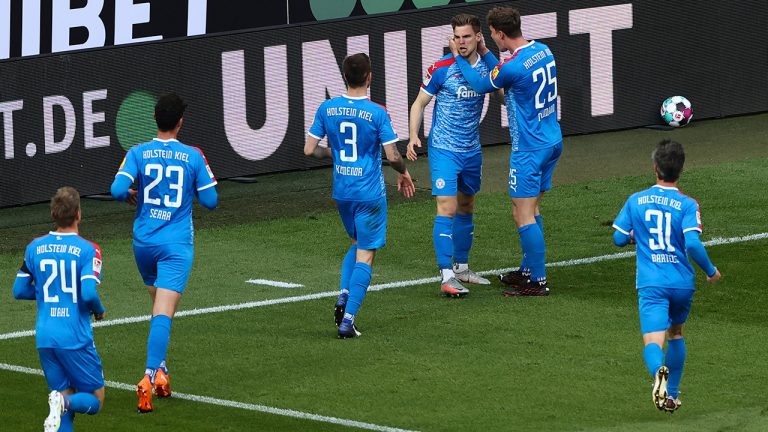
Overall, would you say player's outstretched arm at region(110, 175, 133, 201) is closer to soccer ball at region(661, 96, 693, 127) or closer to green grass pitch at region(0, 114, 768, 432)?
green grass pitch at region(0, 114, 768, 432)

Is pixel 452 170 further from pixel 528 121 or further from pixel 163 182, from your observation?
pixel 163 182

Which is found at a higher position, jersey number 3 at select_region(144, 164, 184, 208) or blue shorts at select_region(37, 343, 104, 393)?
jersey number 3 at select_region(144, 164, 184, 208)

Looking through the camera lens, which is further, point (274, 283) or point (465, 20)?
point (274, 283)

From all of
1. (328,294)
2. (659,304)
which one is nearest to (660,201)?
(659,304)

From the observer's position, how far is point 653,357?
32.3ft

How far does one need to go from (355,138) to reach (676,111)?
34.5 ft

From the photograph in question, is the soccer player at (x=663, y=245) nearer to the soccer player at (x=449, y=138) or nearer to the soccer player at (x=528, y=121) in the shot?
the soccer player at (x=528, y=121)

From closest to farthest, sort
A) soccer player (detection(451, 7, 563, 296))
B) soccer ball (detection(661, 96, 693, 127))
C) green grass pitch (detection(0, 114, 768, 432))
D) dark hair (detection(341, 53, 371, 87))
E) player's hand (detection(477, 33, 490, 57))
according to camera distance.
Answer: green grass pitch (detection(0, 114, 768, 432))
dark hair (detection(341, 53, 371, 87))
soccer player (detection(451, 7, 563, 296))
player's hand (detection(477, 33, 490, 57))
soccer ball (detection(661, 96, 693, 127))

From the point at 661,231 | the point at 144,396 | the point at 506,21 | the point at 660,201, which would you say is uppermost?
the point at 506,21

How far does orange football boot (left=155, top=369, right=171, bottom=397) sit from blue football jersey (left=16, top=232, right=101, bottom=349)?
1.47 metres

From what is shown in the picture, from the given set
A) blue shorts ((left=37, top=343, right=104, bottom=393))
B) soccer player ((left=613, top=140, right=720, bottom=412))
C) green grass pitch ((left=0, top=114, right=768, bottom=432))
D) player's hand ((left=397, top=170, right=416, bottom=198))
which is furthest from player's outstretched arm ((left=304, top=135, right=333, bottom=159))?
blue shorts ((left=37, top=343, right=104, bottom=393))

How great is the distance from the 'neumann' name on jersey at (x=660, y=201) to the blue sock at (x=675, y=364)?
0.92 metres

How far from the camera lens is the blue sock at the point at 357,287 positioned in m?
12.5

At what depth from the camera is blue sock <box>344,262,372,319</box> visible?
1249cm
